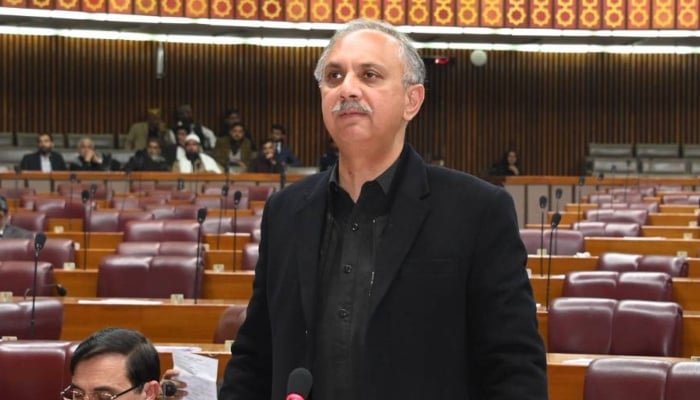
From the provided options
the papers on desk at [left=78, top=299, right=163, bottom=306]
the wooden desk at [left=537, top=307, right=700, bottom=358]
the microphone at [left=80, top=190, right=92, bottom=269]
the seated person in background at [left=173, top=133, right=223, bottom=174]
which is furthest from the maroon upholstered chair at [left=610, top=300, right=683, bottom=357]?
the seated person in background at [left=173, top=133, right=223, bottom=174]

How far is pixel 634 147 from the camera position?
877 inches

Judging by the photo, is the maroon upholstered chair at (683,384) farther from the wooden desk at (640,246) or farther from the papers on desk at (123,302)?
the wooden desk at (640,246)

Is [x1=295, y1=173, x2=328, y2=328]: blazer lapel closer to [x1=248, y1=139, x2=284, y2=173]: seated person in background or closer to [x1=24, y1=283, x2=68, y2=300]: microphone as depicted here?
[x1=24, y1=283, x2=68, y2=300]: microphone

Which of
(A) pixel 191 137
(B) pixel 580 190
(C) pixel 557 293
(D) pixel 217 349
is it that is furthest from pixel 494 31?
(D) pixel 217 349

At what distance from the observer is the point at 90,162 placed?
17078 mm

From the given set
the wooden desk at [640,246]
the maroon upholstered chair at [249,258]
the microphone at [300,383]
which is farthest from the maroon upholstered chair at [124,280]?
the microphone at [300,383]

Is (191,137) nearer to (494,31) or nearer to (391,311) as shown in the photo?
(494,31)

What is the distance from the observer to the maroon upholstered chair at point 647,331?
247 inches

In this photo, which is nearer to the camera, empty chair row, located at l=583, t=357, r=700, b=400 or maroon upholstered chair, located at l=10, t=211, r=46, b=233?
empty chair row, located at l=583, t=357, r=700, b=400

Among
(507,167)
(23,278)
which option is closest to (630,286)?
(23,278)

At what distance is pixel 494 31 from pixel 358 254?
17.4m

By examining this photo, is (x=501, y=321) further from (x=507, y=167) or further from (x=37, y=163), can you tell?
(x=507, y=167)

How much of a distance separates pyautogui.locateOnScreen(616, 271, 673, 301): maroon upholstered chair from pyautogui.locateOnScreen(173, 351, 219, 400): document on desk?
4013mm

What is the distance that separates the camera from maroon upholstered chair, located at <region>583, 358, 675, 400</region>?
447 cm
